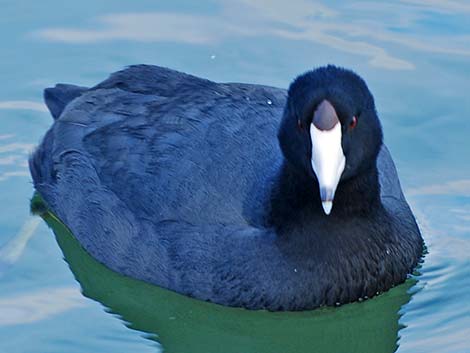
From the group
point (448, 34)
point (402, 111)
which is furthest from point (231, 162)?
point (448, 34)

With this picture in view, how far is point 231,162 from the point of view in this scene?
683 centimetres

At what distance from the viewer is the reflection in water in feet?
21.6

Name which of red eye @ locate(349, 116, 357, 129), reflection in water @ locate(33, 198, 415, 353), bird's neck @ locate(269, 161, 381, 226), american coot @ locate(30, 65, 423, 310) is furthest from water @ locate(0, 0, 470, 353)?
red eye @ locate(349, 116, 357, 129)

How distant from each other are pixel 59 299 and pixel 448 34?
3517mm

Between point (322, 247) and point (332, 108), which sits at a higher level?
point (332, 108)

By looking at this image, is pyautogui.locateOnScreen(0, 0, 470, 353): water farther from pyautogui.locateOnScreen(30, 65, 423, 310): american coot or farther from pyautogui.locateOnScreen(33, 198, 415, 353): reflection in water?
pyautogui.locateOnScreen(30, 65, 423, 310): american coot

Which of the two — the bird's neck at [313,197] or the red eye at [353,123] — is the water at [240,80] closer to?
the bird's neck at [313,197]

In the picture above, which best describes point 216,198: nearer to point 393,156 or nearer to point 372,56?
point 393,156

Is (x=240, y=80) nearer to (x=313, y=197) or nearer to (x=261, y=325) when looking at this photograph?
(x=313, y=197)

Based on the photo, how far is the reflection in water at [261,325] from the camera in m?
6.58

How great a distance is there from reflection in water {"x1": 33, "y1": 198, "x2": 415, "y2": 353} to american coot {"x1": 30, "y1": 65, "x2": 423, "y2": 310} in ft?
0.29

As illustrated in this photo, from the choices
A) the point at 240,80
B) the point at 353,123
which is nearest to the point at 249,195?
the point at 353,123

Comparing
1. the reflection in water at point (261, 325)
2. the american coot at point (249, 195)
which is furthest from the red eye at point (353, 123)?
the reflection in water at point (261, 325)

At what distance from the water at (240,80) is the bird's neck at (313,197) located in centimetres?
48
